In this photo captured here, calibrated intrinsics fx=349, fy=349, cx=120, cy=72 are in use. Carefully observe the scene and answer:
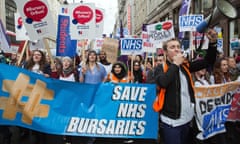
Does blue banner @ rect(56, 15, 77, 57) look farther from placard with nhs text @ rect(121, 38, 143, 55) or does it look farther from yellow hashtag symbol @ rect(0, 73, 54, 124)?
yellow hashtag symbol @ rect(0, 73, 54, 124)

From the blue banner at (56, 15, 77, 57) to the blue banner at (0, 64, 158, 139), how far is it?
10.1 feet

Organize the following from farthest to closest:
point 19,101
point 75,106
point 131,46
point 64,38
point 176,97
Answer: point 131,46 → point 64,38 → point 75,106 → point 19,101 → point 176,97

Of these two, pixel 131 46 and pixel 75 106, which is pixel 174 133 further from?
pixel 131 46

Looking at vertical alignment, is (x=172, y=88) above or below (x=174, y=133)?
above

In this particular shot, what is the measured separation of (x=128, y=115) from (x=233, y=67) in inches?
92.7

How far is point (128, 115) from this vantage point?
217 inches

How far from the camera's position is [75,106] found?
535cm

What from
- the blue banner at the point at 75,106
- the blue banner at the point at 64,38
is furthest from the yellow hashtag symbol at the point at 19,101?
the blue banner at the point at 64,38

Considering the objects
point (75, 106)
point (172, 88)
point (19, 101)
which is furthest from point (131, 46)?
point (172, 88)

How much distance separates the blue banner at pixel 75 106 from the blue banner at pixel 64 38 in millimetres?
3072

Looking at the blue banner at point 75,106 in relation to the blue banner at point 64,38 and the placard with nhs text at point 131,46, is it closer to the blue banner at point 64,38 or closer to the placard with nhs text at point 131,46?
the blue banner at point 64,38

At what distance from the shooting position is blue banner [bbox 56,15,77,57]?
8070 mm

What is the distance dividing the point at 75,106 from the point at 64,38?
3368mm

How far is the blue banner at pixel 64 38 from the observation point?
26.5 feet
